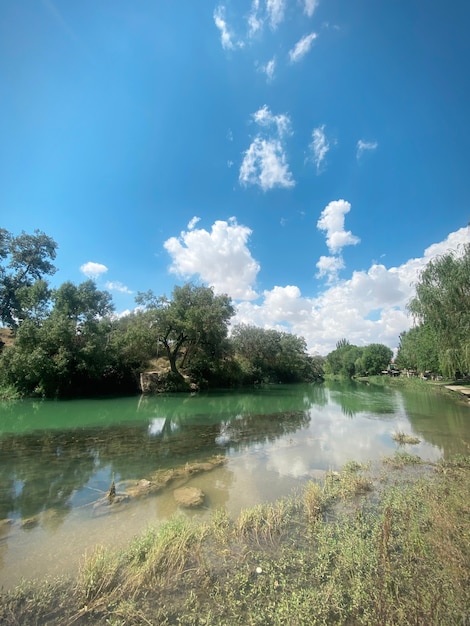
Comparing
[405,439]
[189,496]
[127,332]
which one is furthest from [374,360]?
[189,496]

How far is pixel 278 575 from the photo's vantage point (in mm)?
4004

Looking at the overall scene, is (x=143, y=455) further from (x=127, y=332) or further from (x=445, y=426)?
(x=127, y=332)

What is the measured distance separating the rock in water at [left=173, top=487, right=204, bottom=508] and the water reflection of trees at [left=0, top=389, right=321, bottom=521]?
6.38 ft

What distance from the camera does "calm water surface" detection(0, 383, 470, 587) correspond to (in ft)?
18.3

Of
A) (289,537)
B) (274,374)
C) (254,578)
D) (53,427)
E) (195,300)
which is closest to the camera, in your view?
(254,578)

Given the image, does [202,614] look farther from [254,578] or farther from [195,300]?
[195,300]

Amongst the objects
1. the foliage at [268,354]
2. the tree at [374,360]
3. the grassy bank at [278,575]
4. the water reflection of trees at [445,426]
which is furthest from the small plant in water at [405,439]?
the tree at [374,360]

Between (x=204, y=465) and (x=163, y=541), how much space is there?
546 cm

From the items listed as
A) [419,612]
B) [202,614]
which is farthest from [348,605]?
[202,614]

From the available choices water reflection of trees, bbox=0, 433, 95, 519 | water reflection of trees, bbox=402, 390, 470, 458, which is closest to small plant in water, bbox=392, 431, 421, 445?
water reflection of trees, bbox=402, 390, 470, 458

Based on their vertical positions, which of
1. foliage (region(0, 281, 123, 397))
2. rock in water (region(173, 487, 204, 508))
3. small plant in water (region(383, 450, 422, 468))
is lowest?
small plant in water (region(383, 450, 422, 468))

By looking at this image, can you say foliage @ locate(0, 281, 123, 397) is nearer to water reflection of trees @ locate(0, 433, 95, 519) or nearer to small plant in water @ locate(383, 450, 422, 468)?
water reflection of trees @ locate(0, 433, 95, 519)

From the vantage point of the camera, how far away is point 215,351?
1581 inches

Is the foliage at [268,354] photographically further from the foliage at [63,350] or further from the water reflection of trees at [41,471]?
the water reflection of trees at [41,471]
